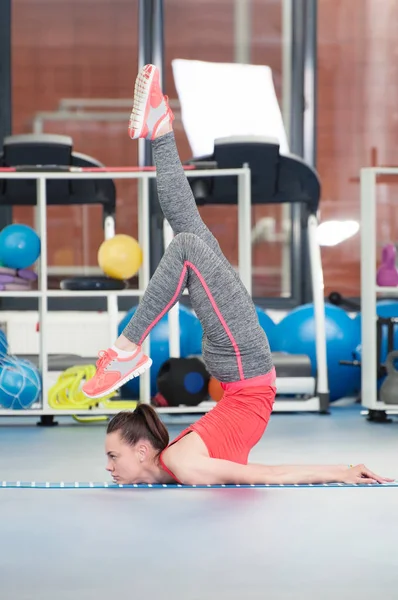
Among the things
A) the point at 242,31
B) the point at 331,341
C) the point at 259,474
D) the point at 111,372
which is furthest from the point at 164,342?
the point at 242,31

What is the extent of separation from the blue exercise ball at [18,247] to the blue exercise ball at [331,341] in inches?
60.9

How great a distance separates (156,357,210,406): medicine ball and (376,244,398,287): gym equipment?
39.8 inches

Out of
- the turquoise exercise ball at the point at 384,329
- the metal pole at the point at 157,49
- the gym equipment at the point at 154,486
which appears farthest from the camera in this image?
the metal pole at the point at 157,49

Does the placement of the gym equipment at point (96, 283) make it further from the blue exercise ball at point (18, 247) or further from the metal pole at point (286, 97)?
the metal pole at point (286, 97)

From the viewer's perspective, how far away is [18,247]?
4297 mm

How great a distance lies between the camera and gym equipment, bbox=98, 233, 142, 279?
434 centimetres

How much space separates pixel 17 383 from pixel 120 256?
0.72 m

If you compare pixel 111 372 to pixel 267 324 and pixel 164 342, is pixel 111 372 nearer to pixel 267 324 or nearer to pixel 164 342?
pixel 164 342

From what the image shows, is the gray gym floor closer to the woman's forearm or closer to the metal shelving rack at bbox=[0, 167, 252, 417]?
the woman's forearm

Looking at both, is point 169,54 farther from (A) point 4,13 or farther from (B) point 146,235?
(B) point 146,235

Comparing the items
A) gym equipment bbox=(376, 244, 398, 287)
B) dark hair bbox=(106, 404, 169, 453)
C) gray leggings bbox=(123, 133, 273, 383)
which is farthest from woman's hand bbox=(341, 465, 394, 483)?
gym equipment bbox=(376, 244, 398, 287)

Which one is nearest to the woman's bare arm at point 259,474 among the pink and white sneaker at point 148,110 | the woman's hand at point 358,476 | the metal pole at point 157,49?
the woman's hand at point 358,476

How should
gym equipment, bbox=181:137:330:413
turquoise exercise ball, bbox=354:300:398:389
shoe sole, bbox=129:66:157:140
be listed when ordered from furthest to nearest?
1. turquoise exercise ball, bbox=354:300:398:389
2. gym equipment, bbox=181:137:330:413
3. shoe sole, bbox=129:66:157:140

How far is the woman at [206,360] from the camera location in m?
2.62
